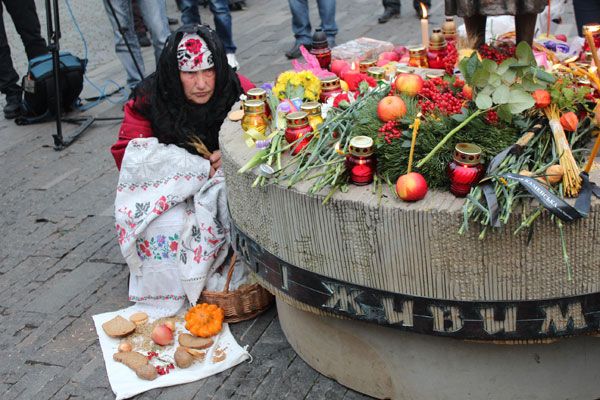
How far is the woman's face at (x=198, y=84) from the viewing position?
3178 mm

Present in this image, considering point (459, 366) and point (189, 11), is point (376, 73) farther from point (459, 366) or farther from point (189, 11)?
point (189, 11)

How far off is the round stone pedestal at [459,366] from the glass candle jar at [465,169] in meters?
0.50

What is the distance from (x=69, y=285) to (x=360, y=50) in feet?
5.63

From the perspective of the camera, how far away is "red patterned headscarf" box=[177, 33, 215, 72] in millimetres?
3119

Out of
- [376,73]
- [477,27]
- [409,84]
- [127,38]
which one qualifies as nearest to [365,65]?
[376,73]

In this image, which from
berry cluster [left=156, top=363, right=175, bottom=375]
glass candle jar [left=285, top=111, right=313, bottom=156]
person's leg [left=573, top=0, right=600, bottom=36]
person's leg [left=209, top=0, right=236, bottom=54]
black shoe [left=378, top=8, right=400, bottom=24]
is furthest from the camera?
black shoe [left=378, top=8, right=400, bottom=24]

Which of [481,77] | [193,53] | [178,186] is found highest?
[481,77]

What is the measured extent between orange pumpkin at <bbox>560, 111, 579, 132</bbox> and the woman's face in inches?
58.9

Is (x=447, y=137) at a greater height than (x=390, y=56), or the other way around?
(x=447, y=137)

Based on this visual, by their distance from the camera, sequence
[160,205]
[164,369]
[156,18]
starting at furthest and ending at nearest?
[156,18]
[160,205]
[164,369]

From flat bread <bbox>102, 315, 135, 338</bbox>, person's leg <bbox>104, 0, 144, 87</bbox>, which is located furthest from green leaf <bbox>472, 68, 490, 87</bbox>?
person's leg <bbox>104, 0, 144, 87</bbox>

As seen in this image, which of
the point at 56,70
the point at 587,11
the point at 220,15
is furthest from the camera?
the point at 220,15

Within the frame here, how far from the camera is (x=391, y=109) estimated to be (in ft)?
7.78

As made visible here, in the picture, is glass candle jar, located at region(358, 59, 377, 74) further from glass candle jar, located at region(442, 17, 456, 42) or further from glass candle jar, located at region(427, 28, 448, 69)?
glass candle jar, located at region(442, 17, 456, 42)
